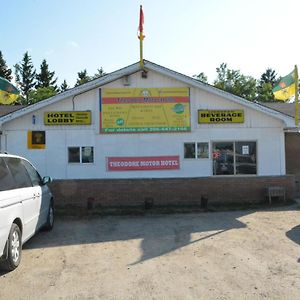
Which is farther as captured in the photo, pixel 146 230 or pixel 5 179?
pixel 146 230

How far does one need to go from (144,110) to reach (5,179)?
28.5 feet

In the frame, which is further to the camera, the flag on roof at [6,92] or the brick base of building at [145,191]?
the brick base of building at [145,191]

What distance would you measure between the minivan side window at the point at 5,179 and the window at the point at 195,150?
872 centimetres

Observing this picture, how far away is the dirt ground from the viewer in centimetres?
588

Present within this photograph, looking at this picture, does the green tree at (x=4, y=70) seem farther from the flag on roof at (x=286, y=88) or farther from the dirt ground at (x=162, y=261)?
the dirt ground at (x=162, y=261)

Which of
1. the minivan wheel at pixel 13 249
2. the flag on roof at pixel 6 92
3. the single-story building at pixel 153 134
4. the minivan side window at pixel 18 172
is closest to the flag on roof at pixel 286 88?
the single-story building at pixel 153 134

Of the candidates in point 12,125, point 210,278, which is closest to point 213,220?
point 210,278

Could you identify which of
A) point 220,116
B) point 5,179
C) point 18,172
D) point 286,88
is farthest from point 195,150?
point 5,179

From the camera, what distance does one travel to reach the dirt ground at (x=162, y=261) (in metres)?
5.88

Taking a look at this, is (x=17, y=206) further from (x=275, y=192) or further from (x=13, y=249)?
(x=275, y=192)

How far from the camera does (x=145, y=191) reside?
14.9 meters

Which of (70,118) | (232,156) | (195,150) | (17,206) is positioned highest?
(70,118)

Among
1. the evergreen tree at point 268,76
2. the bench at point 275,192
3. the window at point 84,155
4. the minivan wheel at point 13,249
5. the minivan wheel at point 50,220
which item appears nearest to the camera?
the minivan wheel at point 13,249

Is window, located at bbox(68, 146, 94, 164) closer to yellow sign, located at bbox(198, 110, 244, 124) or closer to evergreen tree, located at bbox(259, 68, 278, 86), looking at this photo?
yellow sign, located at bbox(198, 110, 244, 124)
